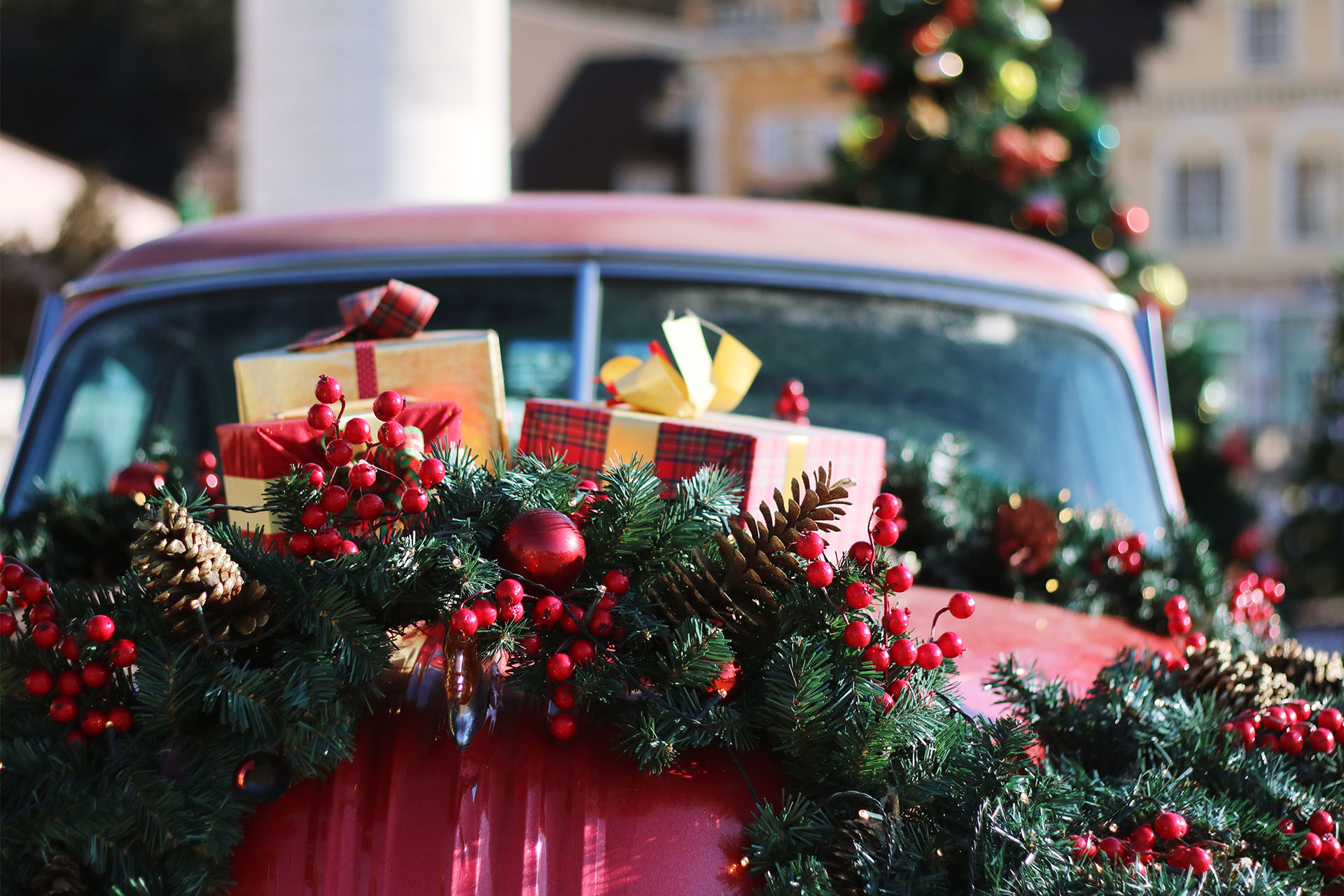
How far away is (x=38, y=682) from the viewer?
1282 millimetres

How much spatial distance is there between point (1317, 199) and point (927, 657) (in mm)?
26029

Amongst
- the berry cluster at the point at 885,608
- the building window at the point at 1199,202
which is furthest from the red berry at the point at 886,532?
the building window at the point at 1199,202

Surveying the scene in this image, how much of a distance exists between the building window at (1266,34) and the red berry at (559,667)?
87.4 ft

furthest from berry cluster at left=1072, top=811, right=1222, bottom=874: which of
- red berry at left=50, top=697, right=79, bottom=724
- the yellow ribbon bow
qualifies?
red berry at left=50, top=697, right=79, bottom=724

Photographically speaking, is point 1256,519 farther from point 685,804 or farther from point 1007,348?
point 685,804

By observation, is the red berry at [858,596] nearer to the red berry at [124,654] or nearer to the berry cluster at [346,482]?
the berry cluster at [346,482]

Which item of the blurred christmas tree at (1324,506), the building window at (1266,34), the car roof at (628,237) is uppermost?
the building window at (1266,34)

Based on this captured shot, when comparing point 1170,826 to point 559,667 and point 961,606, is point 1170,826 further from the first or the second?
point 559,667

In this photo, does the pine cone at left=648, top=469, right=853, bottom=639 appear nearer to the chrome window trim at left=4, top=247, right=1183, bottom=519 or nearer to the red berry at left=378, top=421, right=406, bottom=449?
the red berry at left=378, top=421, right=406, bottom=449

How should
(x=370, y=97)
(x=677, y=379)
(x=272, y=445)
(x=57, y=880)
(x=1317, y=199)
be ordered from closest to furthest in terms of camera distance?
(x=57, y=880) < (x=272, y=445) < (x=677, y=379) < (x=370, y=97) < (x=1317, y=199)

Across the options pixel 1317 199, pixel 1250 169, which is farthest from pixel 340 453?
pixel 1317 199

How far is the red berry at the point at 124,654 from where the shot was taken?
125cm

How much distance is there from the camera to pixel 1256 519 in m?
7.59

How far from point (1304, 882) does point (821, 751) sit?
54 cm
